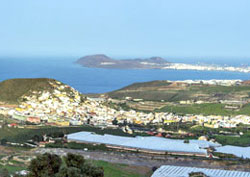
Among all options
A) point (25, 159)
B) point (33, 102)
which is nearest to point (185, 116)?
point (33, 102)

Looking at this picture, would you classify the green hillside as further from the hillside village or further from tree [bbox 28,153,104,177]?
tree [bbox 28,153,104,177]

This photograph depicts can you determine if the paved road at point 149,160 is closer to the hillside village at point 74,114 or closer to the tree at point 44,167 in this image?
the tree at point 44,167

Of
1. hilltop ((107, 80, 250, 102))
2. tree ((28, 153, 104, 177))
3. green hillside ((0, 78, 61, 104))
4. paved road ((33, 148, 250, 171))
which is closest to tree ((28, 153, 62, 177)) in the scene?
tree ((28, 153, 104, 177))

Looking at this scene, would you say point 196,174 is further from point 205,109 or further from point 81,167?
point 205,109

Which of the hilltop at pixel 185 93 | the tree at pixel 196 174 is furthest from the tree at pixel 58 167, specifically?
the hilltop at pixel 185 93

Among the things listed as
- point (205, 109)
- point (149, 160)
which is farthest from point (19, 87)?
point (149, 160)

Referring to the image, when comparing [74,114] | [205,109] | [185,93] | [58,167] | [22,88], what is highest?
[22,88]

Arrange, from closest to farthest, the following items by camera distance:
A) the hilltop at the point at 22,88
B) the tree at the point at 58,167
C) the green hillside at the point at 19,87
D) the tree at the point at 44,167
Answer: the tree at the point at 58,167 → the tree at the point at 44,167 → the hilltop at the point at 22,88 → the green hillside at the point at 19,87
